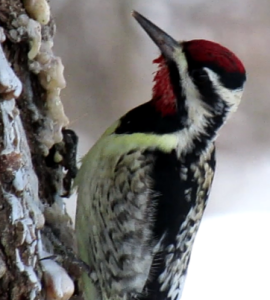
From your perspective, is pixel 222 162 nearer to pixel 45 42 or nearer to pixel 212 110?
pixel 212 110

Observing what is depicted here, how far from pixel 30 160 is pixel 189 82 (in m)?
0.45

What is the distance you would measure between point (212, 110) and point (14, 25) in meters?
0.57

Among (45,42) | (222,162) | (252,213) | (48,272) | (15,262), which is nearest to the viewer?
(15,262)

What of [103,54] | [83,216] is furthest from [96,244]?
[103,54]

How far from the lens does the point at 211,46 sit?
5.40 feet

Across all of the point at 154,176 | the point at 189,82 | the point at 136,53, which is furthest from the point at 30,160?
the point at 136,53

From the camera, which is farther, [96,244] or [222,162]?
[222,162]

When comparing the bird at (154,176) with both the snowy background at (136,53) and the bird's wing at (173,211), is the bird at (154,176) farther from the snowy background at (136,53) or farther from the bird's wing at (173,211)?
the snowy background at (136,53)

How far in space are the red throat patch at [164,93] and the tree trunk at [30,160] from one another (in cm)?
26

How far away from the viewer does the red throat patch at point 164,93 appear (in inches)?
68.7

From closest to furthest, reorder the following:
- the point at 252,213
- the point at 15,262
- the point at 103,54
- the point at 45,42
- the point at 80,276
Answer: the point at 15,262, the point at 45,42, the point at 80,276, the point at 103,54, the point at 252,213

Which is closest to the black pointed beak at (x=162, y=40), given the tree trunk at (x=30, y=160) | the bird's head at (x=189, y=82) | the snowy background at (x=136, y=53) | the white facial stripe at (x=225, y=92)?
the bird's head at (x=189, y=82)

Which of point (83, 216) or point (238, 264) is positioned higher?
point (83, 216)

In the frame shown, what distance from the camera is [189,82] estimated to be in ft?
5.73
